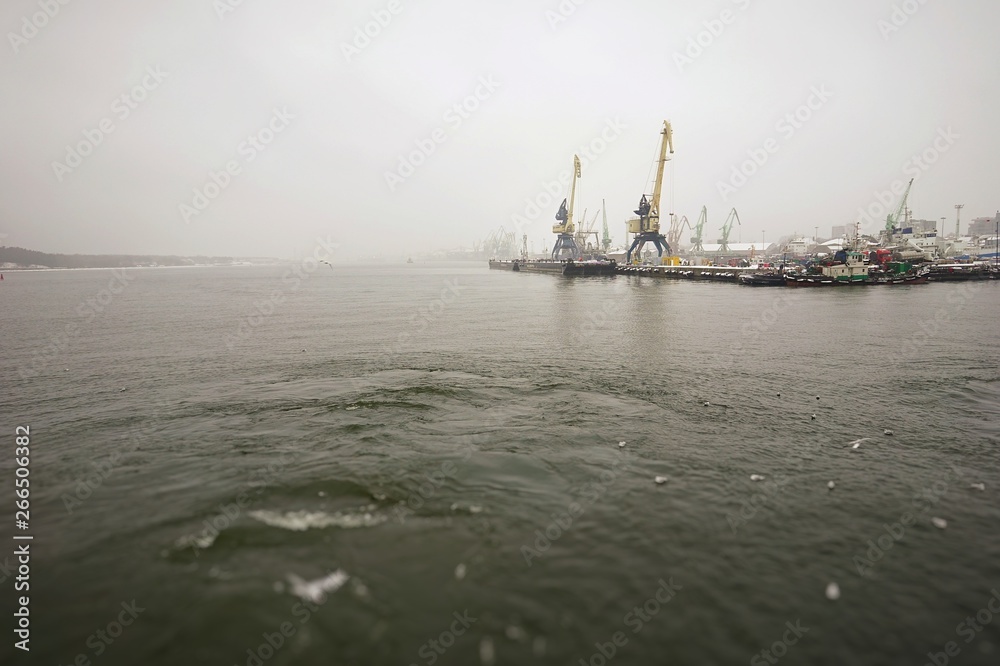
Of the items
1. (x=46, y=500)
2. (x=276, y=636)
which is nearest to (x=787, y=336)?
(x=276, y=636)

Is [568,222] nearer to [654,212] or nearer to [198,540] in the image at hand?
[654,212]

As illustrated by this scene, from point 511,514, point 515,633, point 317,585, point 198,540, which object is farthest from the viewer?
point 511,514

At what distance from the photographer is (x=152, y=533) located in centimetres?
746

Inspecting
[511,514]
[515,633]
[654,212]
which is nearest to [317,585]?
[515,633]

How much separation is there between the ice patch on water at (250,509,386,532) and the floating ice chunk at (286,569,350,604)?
1.17 meters

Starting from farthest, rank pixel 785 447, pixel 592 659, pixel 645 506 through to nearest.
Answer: pixel 785 447, pixel 645 506, pixel 592 659

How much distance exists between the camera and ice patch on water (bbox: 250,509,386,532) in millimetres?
7572

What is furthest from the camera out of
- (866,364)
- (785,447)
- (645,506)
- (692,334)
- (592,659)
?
(692,334)

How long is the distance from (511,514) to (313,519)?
11.3 feet

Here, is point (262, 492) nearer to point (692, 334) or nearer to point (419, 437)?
point (419, 437)

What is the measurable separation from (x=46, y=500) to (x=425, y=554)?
308 inches

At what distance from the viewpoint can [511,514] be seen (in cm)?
798

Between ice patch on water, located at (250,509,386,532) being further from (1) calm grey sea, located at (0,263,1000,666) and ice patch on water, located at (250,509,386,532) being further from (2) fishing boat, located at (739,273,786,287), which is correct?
(2) fishing boat, located at (739,273,786,287)

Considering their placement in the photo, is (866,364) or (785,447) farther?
(866,364)
